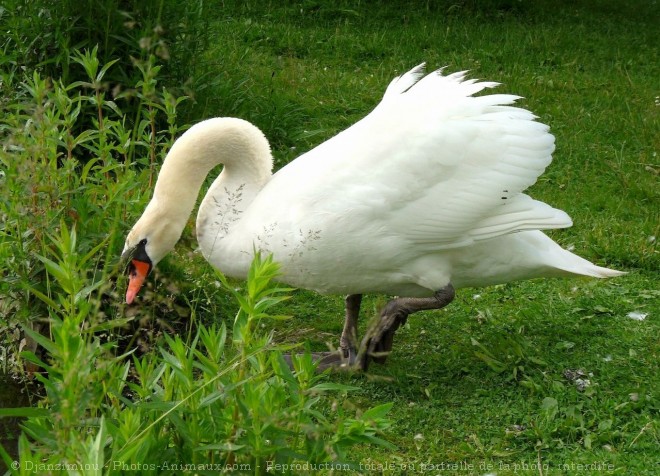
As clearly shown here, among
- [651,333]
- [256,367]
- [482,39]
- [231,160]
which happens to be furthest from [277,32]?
[256,367]

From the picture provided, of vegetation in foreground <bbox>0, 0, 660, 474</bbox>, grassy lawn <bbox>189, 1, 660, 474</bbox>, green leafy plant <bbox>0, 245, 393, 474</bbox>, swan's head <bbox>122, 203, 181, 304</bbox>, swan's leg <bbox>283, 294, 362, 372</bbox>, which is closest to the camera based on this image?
green leafy plant <bbox>0, 245, 393, 474</bbox>

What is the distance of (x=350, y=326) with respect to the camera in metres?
4.82

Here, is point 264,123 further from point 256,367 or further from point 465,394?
point 256,367

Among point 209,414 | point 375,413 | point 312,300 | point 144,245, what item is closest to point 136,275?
point 144,245

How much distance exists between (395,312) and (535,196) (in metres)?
2.26

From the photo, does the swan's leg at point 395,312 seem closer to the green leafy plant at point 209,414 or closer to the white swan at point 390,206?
the white swan at point 390,206

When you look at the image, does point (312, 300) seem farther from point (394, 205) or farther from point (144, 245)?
point (394, 205)

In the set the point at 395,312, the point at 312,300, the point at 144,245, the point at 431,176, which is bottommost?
the point at 312,300

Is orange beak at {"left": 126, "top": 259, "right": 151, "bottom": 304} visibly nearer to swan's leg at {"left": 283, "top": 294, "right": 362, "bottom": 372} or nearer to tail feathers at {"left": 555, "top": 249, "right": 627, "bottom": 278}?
A: swan's leg at {"left": 283, "top": 294, "right": 362, "bottom": 372}

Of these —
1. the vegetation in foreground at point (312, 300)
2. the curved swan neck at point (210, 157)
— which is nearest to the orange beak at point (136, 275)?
the vegetation in foreground at point (312, 300)

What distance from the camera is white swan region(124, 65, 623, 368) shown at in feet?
13.5

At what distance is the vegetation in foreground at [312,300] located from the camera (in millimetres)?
2742

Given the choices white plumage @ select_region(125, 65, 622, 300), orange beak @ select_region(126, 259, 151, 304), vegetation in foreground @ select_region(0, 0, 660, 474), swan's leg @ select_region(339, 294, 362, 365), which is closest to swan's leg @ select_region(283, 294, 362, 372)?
swan's leg @ select_region(339, 294, 362, 365)

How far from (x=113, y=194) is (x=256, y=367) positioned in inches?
63.0
